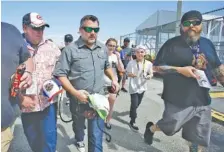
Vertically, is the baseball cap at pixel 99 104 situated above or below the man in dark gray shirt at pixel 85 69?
below

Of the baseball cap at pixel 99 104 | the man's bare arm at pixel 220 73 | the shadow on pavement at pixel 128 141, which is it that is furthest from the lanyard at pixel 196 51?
the shadow on pavement at pixel 128 141

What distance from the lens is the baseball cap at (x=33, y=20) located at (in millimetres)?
2553

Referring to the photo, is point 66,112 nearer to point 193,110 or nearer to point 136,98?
point 136,98

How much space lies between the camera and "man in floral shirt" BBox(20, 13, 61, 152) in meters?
2.55

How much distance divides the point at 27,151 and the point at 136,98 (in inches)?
84.4

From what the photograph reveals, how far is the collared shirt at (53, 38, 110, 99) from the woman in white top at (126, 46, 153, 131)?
6.08 feet

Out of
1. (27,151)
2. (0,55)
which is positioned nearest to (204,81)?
(0,55)

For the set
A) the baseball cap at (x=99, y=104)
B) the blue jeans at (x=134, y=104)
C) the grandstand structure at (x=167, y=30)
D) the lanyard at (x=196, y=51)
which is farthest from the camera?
the grandstand structure at (x=167, y=30)

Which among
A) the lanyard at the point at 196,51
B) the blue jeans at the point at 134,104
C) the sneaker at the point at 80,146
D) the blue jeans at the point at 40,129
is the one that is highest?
the lanyard at the point at 196,51

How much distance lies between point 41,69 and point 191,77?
173 centimetres

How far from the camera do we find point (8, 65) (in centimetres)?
187

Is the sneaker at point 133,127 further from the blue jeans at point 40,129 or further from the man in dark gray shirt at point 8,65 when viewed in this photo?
the man in dark gray shirt at point 8,65

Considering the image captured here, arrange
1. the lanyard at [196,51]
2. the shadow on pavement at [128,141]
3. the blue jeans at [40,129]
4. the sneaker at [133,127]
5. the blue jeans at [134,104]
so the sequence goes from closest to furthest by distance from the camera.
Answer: the blue jeans at [40,129] < the lanyard at [196,51] < the shadow on pavement at [128,141] < the sneaker at [133,127] < the blue jeans at [134,104]

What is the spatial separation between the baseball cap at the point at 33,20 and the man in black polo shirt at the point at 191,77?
1.55 metres
